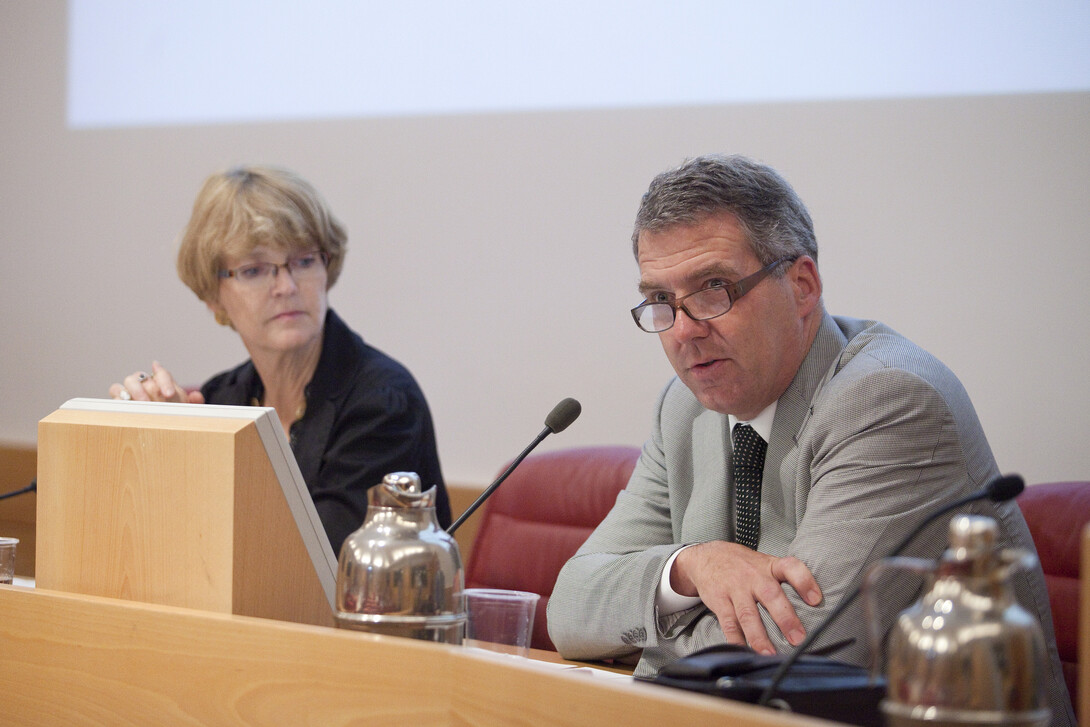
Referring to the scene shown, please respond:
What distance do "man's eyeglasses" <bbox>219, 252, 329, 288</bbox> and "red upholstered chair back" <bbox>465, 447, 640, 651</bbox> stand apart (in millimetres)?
665

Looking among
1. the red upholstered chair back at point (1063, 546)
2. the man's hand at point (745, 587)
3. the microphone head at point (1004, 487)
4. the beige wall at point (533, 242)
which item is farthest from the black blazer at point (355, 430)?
the microphone head at point (1004, 487)

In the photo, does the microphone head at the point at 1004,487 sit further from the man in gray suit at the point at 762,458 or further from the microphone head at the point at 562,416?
the microphone head at the point at 562,416

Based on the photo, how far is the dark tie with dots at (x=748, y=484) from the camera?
158 centimetres

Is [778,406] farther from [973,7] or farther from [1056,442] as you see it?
[973,7]

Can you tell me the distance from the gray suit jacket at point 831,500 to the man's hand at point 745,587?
0.02m

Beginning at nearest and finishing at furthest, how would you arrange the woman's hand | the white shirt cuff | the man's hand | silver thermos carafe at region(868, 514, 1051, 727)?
silver thermos carafe at region(868, 514, 1051, 727)
the man's hand
the white shirt cuff
the woman's hand

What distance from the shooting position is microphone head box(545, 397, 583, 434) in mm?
1431

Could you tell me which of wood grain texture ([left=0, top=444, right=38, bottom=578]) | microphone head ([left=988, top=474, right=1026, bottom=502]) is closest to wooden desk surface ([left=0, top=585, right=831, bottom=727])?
microphone head ([left=988, top=474, right=1026, bottom=502])

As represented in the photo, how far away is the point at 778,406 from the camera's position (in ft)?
5.20

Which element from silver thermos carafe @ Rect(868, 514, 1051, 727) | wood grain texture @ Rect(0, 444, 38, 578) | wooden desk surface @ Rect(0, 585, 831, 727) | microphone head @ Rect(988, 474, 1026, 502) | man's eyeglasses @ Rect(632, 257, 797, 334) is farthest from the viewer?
wood grain texture @ Rect(0, 444, 38, 578)

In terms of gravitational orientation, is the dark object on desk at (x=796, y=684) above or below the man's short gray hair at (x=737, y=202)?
below

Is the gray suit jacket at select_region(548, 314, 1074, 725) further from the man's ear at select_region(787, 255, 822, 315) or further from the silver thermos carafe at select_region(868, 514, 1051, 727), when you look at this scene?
the silver thermos carafe at select_region(868, 514, 1051, 727)

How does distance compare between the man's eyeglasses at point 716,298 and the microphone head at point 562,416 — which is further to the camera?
the man's eyeglasses at point 716,298

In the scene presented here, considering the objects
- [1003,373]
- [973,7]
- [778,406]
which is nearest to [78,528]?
[778,406]
